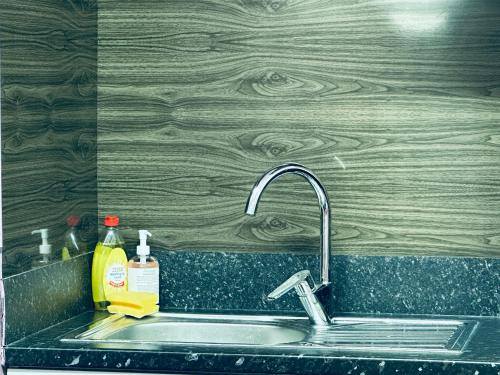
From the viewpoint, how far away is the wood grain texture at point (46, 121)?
2.09 metres

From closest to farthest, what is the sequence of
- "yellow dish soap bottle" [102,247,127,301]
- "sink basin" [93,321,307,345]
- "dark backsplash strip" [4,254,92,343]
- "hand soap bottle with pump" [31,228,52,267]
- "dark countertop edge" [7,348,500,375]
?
"dark countertop edge" [7,348,500,375] → "dark backsplash strip" [4,254,92,343] → "hand soap bottle with pump" [31,228,52,267] → "sink basin" [93,321,307,345] → "yellow dish soap bottle" [102,247,127,301]

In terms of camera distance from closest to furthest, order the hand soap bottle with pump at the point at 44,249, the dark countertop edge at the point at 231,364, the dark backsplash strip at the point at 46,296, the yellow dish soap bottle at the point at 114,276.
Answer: the dark countertop edge at the point at 231,364 → the dark backsplash strip at the point at 46,296 → the hand soap bottle with pump at the point at 44,249 → the yellow dish soap bottle at the point at 114,276

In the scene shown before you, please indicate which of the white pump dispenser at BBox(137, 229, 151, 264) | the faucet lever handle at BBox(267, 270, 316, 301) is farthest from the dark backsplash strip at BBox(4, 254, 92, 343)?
the faucet lever handle at BBox(267, 270, 316, 301)

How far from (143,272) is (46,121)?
0.46 meters

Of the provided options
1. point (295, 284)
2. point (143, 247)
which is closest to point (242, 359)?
point (295, 284)

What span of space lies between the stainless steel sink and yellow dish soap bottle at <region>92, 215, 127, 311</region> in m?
0.11

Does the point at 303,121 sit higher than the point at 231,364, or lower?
higher

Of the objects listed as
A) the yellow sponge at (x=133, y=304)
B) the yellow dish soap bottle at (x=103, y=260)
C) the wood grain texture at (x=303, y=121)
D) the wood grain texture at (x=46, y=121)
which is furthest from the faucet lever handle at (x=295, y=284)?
the wood grain texture at (x=46, y=121)

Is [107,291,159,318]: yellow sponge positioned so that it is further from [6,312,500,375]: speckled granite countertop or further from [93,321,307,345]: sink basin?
[6,312,500,375]: speckled granite countertop

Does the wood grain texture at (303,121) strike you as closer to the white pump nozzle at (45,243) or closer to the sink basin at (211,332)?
the sink basin at (211,332)

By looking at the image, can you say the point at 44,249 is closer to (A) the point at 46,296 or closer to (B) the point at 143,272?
(A) the point at 46,296

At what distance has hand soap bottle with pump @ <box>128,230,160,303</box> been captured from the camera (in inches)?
97.3

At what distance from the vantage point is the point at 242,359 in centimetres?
195

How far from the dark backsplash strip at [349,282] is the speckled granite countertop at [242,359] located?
1.17 ft
